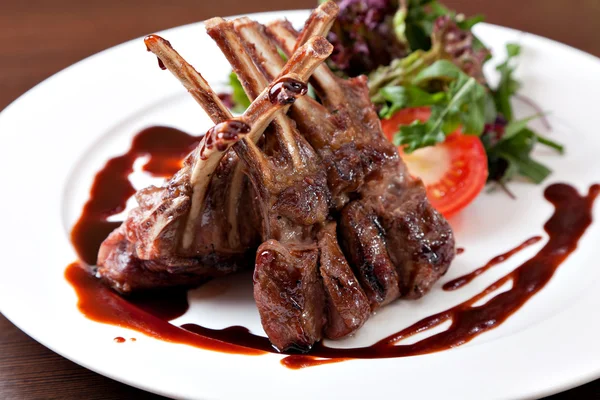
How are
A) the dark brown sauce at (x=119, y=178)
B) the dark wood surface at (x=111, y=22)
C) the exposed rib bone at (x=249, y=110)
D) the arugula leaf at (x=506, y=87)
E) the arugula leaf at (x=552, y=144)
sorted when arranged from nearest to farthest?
the exposed rib bone at (x=249, y=110) < the dark brown sauce at (x=119, y=178) < the arugula leaf at (x=552, y=144) < the arugula leaf at (x=506, y=87) < the dark wood surface at (x=111, y=22)

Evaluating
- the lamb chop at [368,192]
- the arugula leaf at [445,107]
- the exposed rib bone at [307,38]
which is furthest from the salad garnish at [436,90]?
the exposed rib bone at [307,38]

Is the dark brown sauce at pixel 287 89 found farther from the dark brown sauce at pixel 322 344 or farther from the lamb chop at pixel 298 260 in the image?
the dark brown sauce at pixel 322 344

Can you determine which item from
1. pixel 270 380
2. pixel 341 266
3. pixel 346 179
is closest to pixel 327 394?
pixel 270 380

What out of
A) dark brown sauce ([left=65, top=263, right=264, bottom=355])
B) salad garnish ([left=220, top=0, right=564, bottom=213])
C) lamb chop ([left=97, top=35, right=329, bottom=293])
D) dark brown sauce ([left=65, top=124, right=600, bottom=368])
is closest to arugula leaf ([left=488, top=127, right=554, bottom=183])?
salad garnish ([left=220, top=0, right=564, bottom=213])

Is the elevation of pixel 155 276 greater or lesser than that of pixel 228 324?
greater

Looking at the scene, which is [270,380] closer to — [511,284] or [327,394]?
[327,394]
